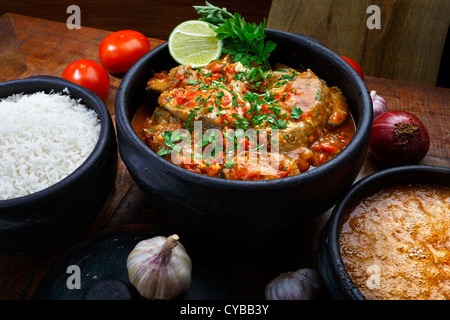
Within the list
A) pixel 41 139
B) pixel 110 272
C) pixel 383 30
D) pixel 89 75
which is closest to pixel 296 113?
pixel 110 272

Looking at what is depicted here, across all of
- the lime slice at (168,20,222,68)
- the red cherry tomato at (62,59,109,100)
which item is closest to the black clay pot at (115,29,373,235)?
the lime slice at (168,20,222,68)

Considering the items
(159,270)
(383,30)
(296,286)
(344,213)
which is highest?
(383,30)

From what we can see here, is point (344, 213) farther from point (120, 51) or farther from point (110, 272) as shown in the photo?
point (120, 51)

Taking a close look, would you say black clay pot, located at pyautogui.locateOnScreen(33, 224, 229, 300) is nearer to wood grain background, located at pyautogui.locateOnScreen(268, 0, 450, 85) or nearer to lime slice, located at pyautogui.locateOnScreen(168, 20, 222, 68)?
lime slice, located at pyautogui.locateOnScreen(168, 20, 222, 68)

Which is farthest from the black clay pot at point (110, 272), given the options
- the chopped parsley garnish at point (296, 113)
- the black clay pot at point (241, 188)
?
the chopped parsley garnish at point (296, 113)

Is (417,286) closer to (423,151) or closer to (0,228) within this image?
(423,151)
